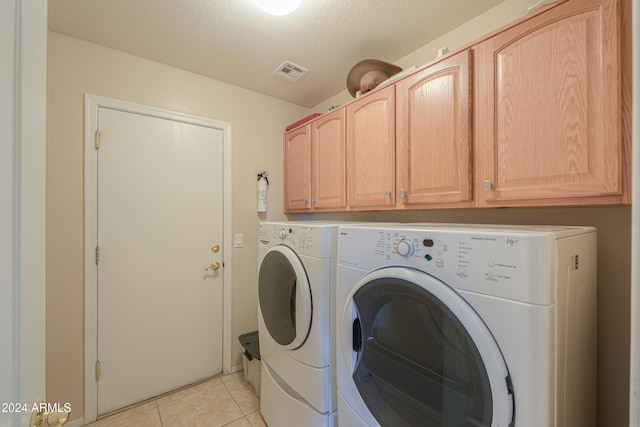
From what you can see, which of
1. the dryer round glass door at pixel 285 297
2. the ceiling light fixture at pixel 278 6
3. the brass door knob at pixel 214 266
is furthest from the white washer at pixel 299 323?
the ceiling light fixture at pixel 278 6

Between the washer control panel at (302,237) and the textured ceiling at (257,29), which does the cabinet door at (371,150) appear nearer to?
the textured ceiling at (257,29)

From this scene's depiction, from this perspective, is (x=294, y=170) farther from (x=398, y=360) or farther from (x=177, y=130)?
(x=398, y=360)

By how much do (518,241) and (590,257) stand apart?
531mm

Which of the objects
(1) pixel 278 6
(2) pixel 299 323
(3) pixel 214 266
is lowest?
(2) pixel 299 323

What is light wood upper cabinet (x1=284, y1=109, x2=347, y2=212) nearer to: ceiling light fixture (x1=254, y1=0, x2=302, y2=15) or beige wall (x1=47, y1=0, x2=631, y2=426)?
beige wall (x1=47, y1=0, x2=631, y2=426)

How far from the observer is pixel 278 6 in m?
1.25

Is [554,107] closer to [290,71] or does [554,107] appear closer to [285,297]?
[285,297]

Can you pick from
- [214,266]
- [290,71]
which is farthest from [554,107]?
[214,266]

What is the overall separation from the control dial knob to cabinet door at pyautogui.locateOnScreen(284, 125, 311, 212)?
52.8 inches

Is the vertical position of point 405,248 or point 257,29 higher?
point 257,29

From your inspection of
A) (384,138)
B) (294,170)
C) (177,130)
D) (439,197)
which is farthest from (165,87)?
(439,197)

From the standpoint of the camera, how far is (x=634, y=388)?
17.6 inches

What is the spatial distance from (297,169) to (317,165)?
0.30 meters

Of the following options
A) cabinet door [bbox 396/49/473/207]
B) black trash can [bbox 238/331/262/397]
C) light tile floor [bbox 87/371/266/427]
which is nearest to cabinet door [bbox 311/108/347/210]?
cabinet door [bbox 396/49/473/207]
